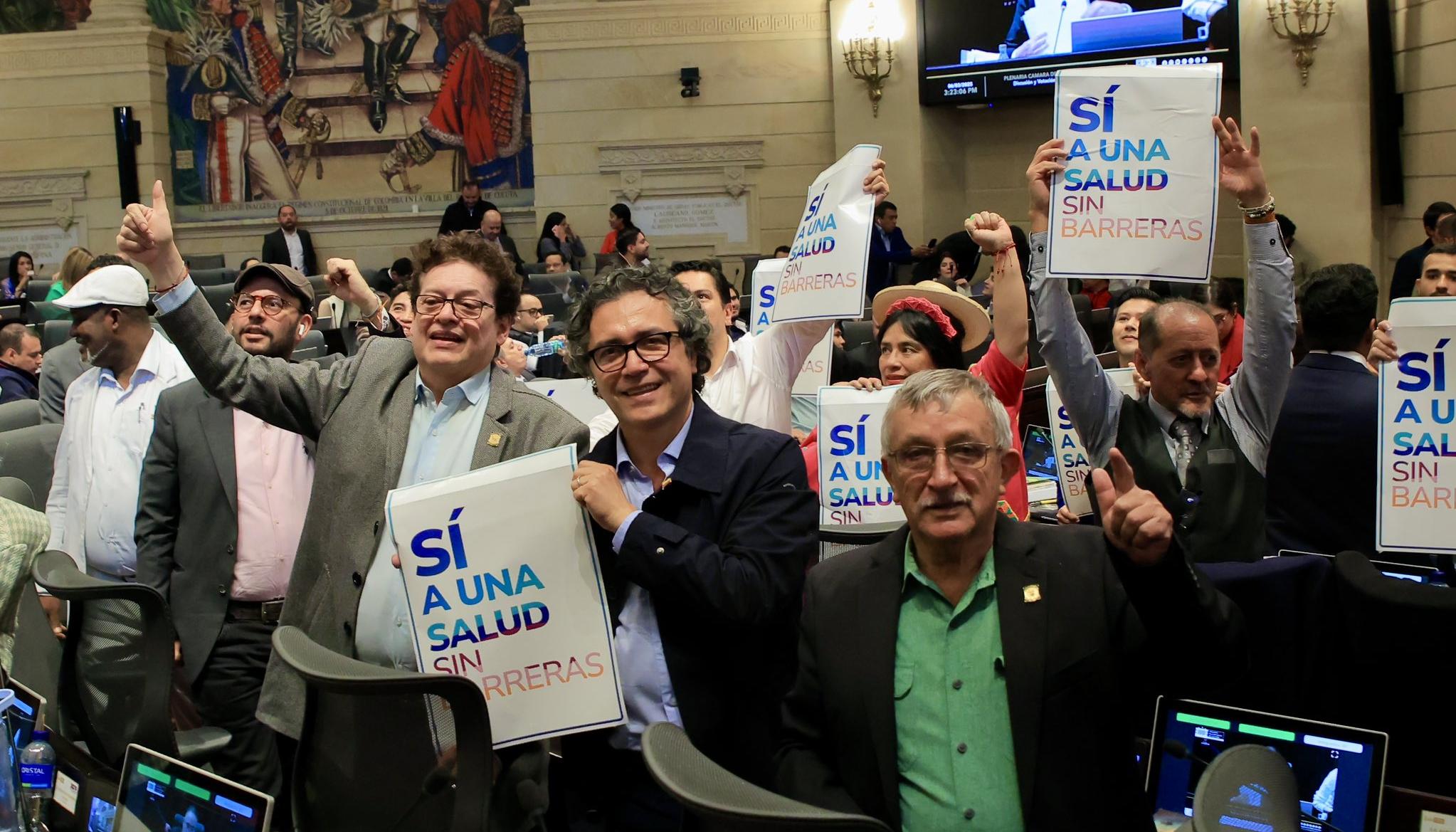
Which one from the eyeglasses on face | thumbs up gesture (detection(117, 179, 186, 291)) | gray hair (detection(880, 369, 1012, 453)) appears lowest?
the eyeglasses on face

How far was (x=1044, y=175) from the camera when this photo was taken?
343 cm

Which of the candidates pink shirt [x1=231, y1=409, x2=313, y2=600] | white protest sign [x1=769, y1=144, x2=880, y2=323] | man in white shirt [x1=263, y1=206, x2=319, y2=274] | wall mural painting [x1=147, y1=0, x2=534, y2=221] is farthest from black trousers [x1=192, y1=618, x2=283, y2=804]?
wall mural painting [x1=147, y1=0, x2=534, y2=221]

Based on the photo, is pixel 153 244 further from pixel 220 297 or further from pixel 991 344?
pixel 220 297

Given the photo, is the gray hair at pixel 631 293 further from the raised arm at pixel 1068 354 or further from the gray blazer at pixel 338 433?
the raised arm at pixel 1068 354

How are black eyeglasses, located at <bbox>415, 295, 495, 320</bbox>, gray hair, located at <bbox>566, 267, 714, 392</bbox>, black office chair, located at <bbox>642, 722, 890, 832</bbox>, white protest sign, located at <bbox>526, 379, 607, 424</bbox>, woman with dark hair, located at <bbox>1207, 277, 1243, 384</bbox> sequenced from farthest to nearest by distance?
woman with dark hair, located at <bbox>1207, 277, 1243, 384</bbox>, white protest sign, located at <bbox>526, 379, 607, 424</bbox>, black eyeglasses, located at <bbox>415, 295, 495, 320</bbox>, gray hair, located at <bbox>566, 267, 714, 392</bbox>, black office chair, located at <bbox>642, 722, 890, 832</bbox>

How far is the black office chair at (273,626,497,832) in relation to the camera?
2.07 meters

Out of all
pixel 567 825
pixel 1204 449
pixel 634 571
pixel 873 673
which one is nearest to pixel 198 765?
pixel 567 825

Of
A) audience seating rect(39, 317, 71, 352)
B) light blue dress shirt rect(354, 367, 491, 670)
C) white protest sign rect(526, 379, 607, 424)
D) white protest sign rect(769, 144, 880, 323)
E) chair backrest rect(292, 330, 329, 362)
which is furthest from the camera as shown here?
audience seating rect(39, 317, 71, 352)

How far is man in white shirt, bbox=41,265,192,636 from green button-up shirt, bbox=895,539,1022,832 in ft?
8.36

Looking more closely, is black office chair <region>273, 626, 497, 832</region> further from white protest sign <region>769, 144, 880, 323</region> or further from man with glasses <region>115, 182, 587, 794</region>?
white protest sign <region>769, 144, 880, 323</region>

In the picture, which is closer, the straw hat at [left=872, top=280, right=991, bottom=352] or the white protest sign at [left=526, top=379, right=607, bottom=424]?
the straw hat at [left=872, top=280, right=991, bottom=352]

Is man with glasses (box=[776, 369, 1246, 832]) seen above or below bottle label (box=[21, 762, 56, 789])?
above

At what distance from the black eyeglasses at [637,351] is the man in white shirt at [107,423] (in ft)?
6.40

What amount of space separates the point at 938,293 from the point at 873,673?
255 centimetres
